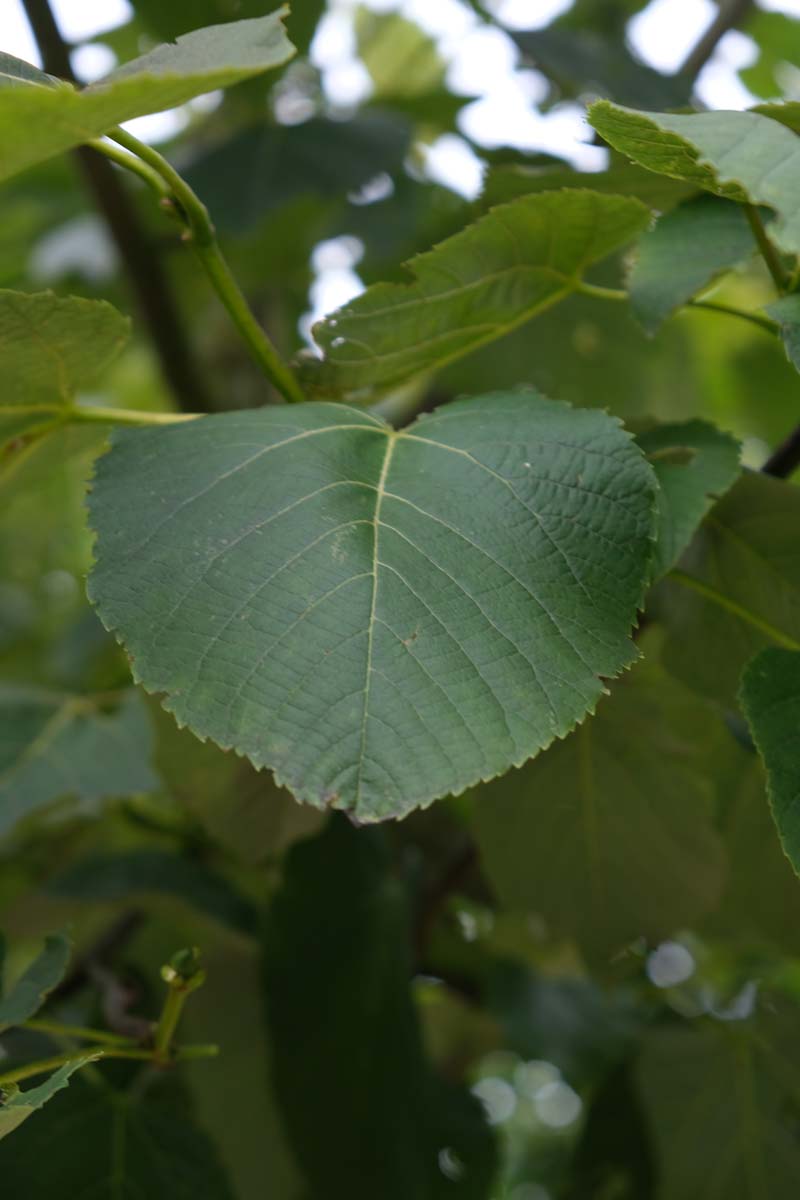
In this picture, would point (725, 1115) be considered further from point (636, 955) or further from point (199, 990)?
point (199, 990)

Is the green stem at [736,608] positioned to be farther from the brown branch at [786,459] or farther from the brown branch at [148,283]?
the brown branch at [148,283]

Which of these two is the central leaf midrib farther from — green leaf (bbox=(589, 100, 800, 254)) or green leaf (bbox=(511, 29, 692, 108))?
green leaf (bbox=(511, 29, 692, 108))

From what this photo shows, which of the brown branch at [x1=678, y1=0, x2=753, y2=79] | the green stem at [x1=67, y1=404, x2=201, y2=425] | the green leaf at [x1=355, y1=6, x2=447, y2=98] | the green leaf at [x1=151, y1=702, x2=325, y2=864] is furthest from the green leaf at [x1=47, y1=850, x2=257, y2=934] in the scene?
the green leaf at [x1=355, y1=6, x2=447, y2=98]

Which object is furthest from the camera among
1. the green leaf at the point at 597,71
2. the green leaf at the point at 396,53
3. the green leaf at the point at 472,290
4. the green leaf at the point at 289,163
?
the green leaf at the point at 396,53

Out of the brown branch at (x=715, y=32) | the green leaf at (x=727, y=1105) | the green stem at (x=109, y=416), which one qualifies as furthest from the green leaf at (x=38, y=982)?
the brown branch at (x=715, y=32)

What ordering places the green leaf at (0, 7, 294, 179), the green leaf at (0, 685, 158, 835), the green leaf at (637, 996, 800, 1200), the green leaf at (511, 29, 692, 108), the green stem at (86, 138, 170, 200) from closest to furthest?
1. the green leaf at (0, 7, 294, 179)
2. the green stem at (86, 138, 170, 200)
3. the green leaf at (0, 685, 158, 835)
4. the green leaf at (637, 996, 800, 1200)
5. the green leaf at (511, 29, 692, 108)

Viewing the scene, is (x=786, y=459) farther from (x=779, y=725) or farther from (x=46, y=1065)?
(x=46, y=1065)

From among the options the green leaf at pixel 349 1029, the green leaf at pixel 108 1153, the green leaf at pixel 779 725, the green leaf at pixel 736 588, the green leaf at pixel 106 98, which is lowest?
the green leaf at pixel 349 1029
